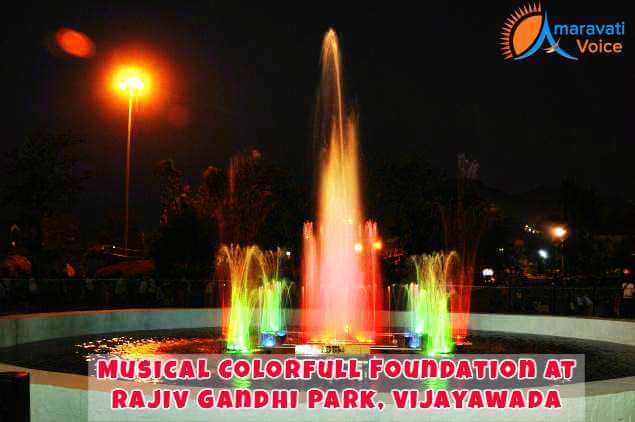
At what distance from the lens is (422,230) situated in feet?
139

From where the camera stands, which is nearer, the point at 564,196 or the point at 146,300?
the point at 146,300

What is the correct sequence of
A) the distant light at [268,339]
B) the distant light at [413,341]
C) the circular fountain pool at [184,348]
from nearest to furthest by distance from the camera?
the circular fountain pool at [184,348] → the distant light at [413,341] → the distant light at [268,339]

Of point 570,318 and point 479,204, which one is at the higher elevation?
point 479,204

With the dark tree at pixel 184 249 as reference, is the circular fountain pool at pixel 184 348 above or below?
below

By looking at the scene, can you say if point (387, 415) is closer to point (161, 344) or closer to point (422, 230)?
point (161, 344)

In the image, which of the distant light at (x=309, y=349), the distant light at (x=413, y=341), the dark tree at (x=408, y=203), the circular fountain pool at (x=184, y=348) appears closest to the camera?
the circular fountain pool at (x=184, y=348)

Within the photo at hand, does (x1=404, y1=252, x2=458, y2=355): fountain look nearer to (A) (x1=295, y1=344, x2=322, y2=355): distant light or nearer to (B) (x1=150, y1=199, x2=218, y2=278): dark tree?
(A) (x1=295, y1=344, x2=322, y2=355): distant light

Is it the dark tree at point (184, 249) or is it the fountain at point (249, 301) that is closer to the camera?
the fountain at point (249, 301)

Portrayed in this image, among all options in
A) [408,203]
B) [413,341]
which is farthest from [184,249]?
[413,341]

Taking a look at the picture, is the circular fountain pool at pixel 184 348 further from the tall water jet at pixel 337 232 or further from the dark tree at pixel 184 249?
the dark tree at pixel 184 249

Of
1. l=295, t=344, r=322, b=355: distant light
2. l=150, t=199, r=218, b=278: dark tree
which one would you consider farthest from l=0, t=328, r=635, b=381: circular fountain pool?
l=150, t=199, r=218, b=278: dark tree

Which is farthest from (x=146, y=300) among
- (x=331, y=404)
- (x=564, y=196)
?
(x=564, y=196)

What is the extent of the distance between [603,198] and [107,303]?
56.8m

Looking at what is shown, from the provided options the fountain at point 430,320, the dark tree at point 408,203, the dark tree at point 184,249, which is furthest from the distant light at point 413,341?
the dark tree at point 408,203
